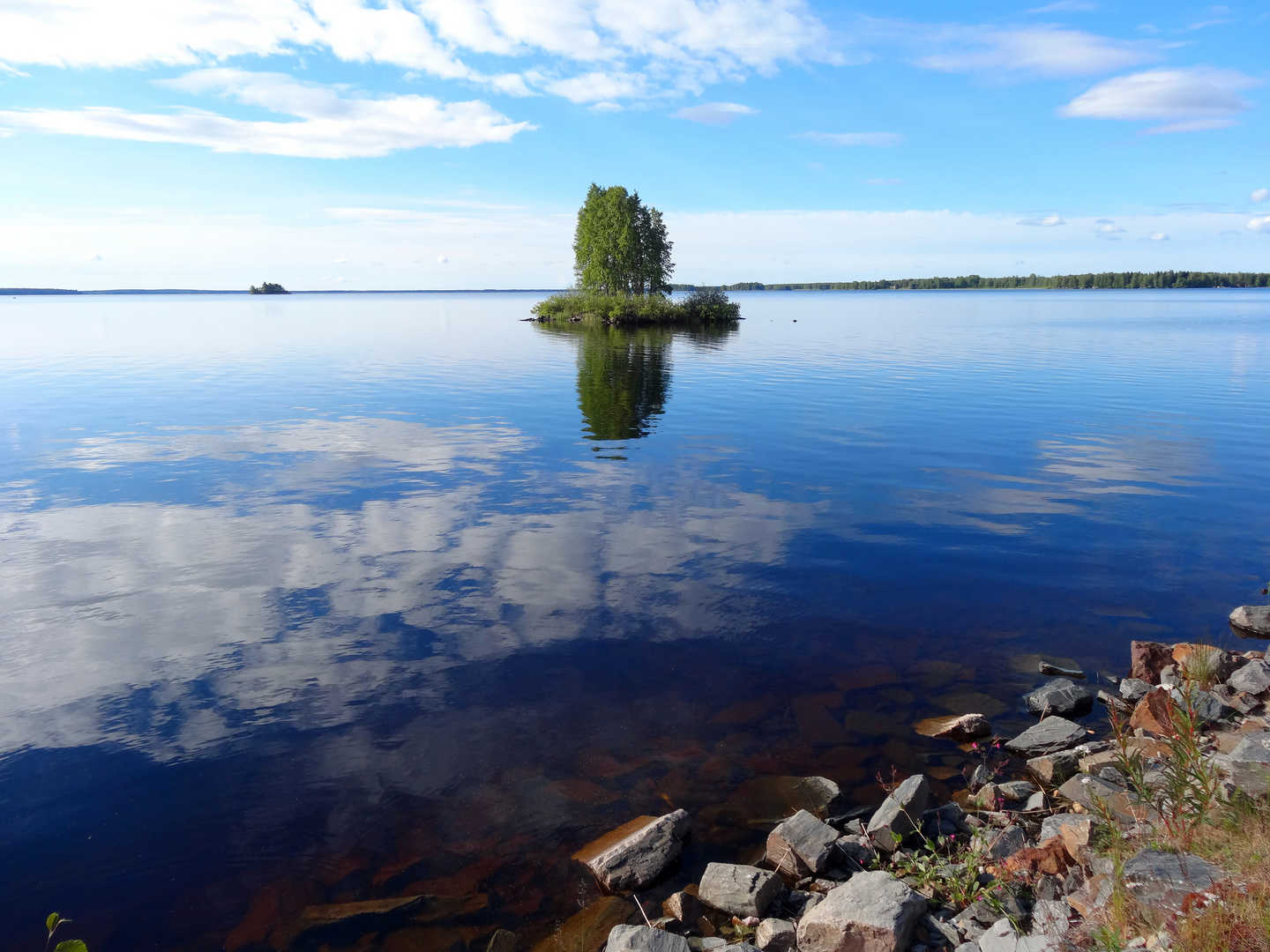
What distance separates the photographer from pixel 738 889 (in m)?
7.45

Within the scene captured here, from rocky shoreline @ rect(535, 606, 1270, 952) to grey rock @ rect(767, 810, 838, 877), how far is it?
2 cm

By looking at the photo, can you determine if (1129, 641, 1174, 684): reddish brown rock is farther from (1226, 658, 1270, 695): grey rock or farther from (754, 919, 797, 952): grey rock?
(754, 919, 797, 952): grey rock

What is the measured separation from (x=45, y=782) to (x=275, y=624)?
14.0ft

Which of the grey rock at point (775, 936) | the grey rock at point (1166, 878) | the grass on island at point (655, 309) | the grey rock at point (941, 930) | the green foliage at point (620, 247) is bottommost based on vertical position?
the grey rock at point (775, 936)

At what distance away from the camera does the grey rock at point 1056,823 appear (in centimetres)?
797

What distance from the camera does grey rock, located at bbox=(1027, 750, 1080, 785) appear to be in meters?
9.59

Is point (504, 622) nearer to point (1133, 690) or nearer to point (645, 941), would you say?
point (645, 941)

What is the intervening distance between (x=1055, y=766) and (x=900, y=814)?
2.62 metres

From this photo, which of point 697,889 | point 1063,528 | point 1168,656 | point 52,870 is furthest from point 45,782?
point 1063,528

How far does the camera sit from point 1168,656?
11.9m

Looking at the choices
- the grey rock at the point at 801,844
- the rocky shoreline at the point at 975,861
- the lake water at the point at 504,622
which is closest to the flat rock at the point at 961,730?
the rocky shoreline at the point at 975,861

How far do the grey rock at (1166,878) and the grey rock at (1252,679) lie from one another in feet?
20.0

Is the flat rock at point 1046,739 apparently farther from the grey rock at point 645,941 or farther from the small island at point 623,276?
the small island at point 623,276

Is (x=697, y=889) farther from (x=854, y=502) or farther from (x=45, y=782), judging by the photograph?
(x=854, y=502)
